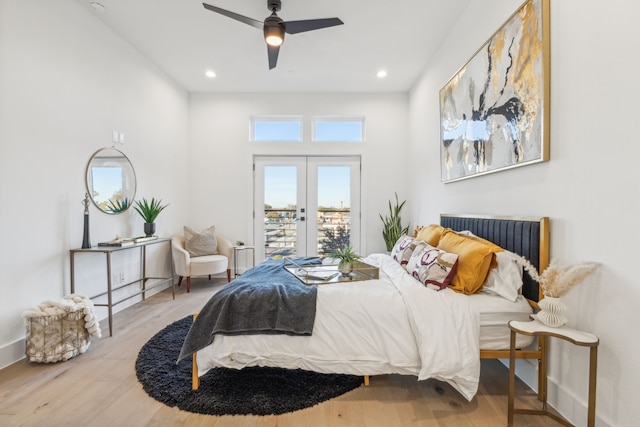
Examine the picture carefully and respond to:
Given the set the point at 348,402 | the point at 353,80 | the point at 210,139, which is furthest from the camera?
the point at 210,139

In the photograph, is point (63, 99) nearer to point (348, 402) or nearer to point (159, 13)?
point (159, 13)

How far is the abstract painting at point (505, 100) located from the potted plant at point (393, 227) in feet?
5.47

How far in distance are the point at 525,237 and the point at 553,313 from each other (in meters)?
0.55

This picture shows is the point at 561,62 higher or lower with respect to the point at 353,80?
lower

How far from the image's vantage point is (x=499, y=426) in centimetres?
159

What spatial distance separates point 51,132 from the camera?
2.56 metres

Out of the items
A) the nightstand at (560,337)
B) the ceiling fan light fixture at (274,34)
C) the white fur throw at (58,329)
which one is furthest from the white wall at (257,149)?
the nightstand at (560,337)

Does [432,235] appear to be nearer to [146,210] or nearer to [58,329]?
[58,329]

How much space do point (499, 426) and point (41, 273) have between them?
348 centimetres

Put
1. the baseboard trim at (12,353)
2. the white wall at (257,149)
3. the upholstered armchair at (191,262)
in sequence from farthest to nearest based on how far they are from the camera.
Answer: the white wall at (257,149), the upholstered armchair at (191,262), the baseboard trim at (12,353)

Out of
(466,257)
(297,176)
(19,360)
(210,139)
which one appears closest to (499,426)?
(466,257)

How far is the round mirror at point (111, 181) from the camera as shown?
3.01m

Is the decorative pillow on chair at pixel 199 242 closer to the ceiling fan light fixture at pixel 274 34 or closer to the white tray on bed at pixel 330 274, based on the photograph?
the white tray on bed at pixel 330 274

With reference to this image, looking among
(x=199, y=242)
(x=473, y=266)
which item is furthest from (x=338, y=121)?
(x=473, y=266)
